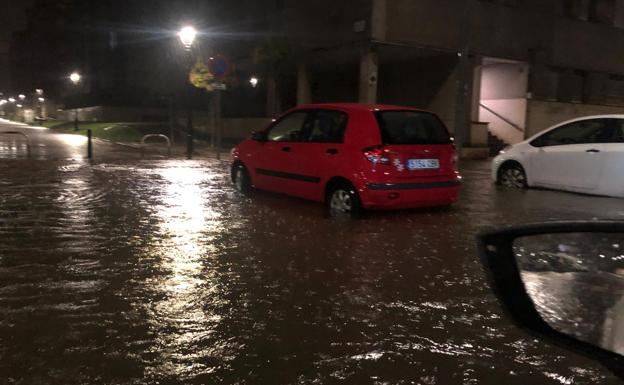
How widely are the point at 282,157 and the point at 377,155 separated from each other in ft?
6.70

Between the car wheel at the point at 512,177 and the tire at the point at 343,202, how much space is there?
491 centimetres

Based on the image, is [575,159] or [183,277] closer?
[183,277]

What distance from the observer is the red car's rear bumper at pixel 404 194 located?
795 centimetres

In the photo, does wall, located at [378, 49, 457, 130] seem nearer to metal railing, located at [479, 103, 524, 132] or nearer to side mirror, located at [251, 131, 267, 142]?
metal railing, located at [479, 103, 524, 132]

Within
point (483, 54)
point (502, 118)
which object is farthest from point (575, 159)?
point (502, 118)

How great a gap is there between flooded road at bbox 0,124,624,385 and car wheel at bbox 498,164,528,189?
8.17ft

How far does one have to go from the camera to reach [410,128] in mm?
8359

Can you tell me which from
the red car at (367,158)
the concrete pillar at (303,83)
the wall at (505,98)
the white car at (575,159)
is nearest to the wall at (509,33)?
the wall at (505,98)

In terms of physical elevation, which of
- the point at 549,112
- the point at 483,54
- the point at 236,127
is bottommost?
the point at 236,127

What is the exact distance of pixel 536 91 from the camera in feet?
77.6

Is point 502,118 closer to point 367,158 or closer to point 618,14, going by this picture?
point 618,14

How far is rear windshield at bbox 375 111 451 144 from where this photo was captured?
8125 millimetres

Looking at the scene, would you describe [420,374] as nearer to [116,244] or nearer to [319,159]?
[116,244]

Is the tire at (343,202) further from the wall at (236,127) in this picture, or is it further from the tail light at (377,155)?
the wall at (236,127)
